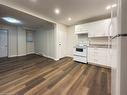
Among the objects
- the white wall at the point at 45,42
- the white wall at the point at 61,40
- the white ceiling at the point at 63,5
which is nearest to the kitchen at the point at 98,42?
the white ceiling at the point at 63,5

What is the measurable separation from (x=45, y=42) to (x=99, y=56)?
161 inches

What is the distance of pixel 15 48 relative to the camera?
6195mm

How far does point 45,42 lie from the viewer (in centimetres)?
624

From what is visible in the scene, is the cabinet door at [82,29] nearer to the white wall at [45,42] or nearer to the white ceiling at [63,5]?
the white ceiling at [63,5]

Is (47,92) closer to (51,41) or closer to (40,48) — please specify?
(51,41)

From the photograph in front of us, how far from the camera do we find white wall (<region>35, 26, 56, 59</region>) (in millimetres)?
5429

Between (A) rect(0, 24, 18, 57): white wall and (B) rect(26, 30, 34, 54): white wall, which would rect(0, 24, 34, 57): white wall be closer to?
(A) rect(0, 24, 18, 57): white wall

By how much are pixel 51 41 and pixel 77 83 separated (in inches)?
146

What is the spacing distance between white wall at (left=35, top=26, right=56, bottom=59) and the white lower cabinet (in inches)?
93.0

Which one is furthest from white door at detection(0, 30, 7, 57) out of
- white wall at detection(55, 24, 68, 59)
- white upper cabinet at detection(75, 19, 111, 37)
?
white upper cabinet at detection(75, 19, 111, 37)

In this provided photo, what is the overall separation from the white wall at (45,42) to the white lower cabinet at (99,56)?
93.0 inches

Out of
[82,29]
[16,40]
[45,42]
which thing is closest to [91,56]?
[82,29]
